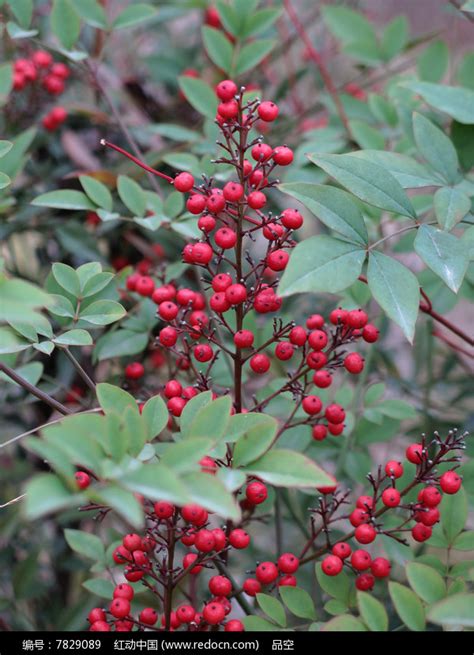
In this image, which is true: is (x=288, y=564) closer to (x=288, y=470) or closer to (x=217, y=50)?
(x=288, y=470)

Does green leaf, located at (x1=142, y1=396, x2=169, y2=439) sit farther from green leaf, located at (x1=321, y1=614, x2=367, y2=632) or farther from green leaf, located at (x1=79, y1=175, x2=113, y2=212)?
green leaf, located at (x1=79, y1=175, x2=113, y2=212)

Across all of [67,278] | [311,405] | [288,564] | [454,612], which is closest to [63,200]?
[67,278]

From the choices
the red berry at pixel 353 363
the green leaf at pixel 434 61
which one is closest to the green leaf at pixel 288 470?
the red berry at pixel 353 363

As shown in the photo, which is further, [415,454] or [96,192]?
[96,192]

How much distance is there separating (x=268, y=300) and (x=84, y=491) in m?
0.27

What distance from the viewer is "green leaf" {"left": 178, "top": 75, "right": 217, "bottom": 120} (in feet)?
3.18

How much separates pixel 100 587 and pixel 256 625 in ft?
0.65

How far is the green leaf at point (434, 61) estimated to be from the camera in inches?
46.0

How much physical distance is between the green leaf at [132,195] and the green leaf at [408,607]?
1.63ft

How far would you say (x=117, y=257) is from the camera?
4.13ft

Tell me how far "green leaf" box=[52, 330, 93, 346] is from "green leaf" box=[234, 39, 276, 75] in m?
0.48

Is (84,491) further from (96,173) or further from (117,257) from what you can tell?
(117,257)

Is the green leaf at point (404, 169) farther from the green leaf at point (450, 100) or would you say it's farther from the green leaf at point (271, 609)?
the green leaf at point (271, 609)
